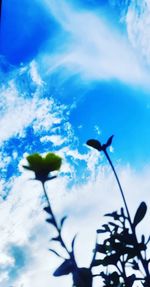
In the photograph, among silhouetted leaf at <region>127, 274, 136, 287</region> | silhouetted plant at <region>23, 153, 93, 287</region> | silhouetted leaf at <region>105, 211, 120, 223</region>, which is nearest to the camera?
silhouetted plant at <region>23, 153, 93, 287</region>

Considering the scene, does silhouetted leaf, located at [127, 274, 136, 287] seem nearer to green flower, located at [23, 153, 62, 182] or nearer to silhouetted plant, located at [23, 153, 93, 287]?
silhouetted plant, located at [23, 153, 93, 287]

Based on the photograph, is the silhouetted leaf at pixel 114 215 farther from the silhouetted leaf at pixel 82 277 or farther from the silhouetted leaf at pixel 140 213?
the silhouetted leaf at pixel 82 277

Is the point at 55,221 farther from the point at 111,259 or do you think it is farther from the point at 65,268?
the point at 111,259

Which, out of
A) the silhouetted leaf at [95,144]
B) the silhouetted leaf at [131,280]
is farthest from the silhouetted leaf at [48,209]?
the silhouetted leaf at [131,280]

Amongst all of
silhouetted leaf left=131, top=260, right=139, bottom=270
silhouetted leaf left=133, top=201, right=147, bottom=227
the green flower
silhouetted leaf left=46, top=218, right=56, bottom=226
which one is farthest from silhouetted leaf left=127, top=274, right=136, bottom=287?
the green flower

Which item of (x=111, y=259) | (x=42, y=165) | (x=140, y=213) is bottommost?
(x=111, y=259)

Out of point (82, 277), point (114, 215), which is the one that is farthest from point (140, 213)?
point (82, 277)
